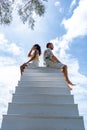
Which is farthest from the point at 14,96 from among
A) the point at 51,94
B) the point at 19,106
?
the point at 51,94

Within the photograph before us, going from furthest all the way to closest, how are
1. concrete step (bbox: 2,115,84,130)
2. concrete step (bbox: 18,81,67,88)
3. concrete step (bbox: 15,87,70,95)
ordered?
A: concrete step (bbox: 18,81,67,88), concrete step (bbox: 15,87,70,95), concrete step (bbox: 2,115,84,130)

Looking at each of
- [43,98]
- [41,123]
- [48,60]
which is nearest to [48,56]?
[48,60]

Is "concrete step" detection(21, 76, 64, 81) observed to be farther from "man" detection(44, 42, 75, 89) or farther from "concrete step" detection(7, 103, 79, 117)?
"concrete step" detection(7, 103, 79, 117)

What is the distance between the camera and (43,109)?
10383mm

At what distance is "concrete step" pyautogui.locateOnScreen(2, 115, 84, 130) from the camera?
9969 millimetres

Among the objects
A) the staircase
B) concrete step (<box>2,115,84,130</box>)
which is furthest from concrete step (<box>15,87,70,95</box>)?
concrete step (<box>2,115,84,130</box>)

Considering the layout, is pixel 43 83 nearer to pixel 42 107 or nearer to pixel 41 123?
pixel 42 107

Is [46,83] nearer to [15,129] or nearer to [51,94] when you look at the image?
[51,94]

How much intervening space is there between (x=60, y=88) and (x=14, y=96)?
1.49 m

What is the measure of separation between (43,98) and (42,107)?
38 cm

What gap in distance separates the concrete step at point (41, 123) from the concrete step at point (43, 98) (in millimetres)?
699

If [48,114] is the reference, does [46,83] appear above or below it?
above

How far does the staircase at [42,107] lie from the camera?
10.0m

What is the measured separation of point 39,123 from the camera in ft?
32.8
